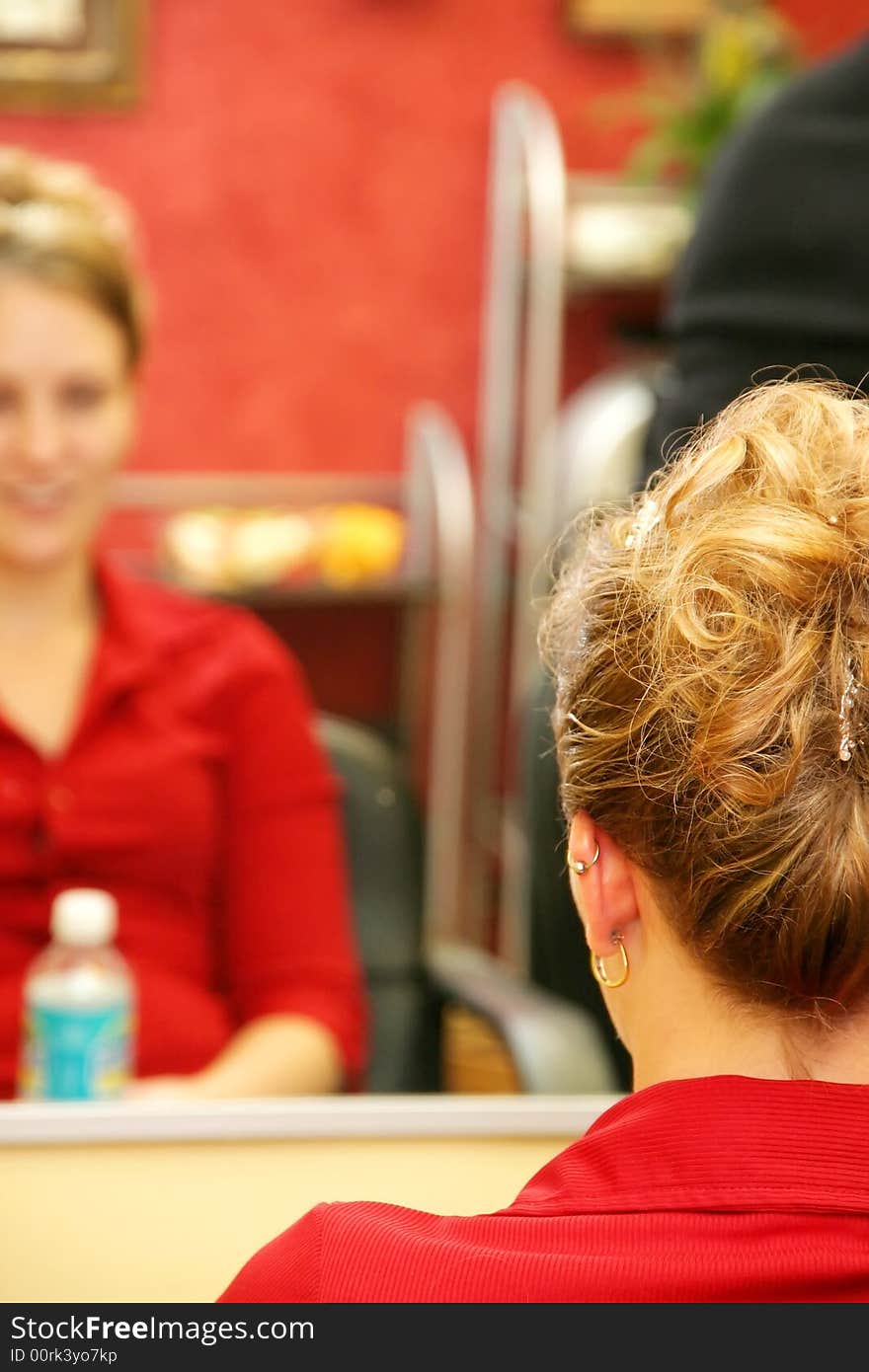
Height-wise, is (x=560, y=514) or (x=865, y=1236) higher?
(x=560, y=514)

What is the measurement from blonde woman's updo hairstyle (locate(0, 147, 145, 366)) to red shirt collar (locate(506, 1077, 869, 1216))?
1.11 meters

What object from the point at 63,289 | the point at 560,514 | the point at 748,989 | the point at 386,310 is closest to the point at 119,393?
the point at 63,289

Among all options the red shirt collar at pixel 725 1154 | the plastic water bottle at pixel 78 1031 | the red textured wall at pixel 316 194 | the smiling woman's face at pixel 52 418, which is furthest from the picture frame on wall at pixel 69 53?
the red shirt collar at pixel 725 1154

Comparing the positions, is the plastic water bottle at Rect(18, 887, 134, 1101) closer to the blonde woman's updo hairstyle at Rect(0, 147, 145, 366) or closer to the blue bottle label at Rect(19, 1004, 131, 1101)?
the blue bottle label at Rect(19, 1004, 131, 1101)

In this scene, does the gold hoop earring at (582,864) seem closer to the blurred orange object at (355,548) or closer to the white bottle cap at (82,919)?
the white bottle cap at (82,919)

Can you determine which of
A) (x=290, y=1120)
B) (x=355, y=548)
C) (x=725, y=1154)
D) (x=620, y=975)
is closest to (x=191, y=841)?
(x=290, y=1120)

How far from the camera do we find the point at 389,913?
1.66 m

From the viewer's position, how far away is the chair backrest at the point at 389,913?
1.65 m

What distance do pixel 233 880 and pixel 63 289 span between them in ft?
1.85

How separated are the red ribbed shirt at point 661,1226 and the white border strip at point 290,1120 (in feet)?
0.59

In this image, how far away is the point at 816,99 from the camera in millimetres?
1230

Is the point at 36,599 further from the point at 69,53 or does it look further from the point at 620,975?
the point at 69,53

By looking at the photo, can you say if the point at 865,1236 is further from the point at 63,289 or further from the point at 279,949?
the point at 63,289

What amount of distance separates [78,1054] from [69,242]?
0.79m
